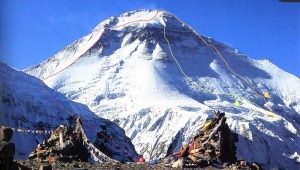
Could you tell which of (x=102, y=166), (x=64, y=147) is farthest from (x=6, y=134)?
(x=64, y=147)

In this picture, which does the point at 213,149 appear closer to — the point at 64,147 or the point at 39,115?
the point at 64,147

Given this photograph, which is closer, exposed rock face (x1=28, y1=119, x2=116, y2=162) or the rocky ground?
the rocky ground

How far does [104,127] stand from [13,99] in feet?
88.7

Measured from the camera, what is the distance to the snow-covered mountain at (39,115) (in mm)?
111500

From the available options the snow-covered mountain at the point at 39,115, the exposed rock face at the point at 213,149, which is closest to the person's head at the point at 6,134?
the exposed rock face at the point at 213,149

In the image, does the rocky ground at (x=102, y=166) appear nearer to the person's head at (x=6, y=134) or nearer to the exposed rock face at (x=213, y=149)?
the exposed rock face at (x=213, y=149)

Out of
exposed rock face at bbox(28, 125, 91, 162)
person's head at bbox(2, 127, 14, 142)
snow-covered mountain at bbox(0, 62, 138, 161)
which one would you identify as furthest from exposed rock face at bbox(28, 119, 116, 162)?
snow-covered mountain at bbox(0, 62, 138, 161)

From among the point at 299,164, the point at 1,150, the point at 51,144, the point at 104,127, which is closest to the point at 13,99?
the point at 104,127

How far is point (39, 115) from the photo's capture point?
6058 inches

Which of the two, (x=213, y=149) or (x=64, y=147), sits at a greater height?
(x=64, y=147)

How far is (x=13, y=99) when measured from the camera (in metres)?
152

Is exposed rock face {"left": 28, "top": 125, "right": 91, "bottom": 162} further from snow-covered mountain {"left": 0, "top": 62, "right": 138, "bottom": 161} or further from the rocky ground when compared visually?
snow-covered mountain {"left": 0, "top": 62, "right": 138, "bottom": 161}

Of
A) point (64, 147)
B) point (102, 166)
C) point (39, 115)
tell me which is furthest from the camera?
point (39, 115)

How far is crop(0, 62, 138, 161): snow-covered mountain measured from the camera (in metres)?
112
